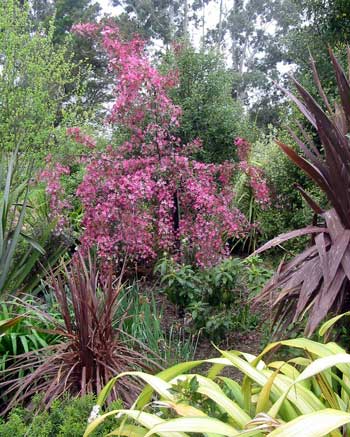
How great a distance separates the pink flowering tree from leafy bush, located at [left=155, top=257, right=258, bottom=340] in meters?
0.32

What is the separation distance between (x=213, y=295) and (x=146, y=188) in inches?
39.5

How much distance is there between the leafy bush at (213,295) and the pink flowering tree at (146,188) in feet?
1.06

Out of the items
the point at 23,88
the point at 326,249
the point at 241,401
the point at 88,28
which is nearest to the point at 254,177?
the point at 88,28

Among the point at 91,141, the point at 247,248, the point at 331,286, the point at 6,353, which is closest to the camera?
the point at 331,286

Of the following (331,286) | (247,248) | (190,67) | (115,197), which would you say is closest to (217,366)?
(331,286)

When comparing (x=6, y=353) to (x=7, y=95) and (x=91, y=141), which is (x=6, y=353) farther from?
(x=7, y=95)

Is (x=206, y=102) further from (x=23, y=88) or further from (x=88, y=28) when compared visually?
(x=23, y=88)

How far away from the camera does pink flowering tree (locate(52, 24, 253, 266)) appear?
4316 millimetres

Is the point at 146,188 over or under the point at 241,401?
over

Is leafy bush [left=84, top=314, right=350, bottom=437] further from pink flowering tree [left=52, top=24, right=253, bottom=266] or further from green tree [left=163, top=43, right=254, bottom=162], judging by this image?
green tree [left=163, top=43, right=254, bottom=162]

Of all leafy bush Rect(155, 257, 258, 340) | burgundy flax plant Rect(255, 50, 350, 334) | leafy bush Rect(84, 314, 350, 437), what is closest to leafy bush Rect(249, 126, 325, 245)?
leafy bush Rect(155, 257, 258, 340)

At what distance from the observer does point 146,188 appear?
4.20m

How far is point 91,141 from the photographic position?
16.5 feet

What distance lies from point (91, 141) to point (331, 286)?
10.4 feet
